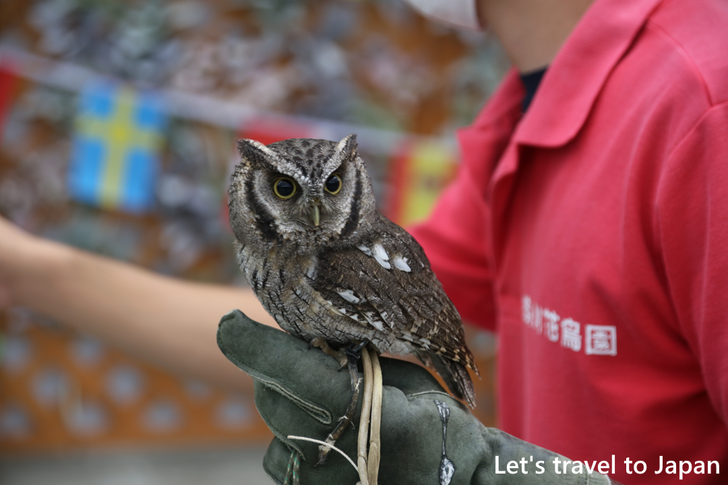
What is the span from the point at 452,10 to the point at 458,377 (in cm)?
76

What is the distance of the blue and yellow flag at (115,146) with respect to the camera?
6.98 feet

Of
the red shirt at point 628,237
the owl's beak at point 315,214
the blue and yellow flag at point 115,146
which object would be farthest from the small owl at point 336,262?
the blue and yellow flag at point 115,146

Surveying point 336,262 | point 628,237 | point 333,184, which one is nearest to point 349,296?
point 336,262

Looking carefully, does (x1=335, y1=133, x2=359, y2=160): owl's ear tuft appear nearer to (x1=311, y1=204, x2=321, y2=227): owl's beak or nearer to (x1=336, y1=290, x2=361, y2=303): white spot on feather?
(x1=311, y1=204, x2=321, y2=227): owl's beak

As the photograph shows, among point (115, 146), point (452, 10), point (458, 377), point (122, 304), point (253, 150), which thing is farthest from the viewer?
point (115, 146)

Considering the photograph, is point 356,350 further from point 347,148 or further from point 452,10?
point 452,10

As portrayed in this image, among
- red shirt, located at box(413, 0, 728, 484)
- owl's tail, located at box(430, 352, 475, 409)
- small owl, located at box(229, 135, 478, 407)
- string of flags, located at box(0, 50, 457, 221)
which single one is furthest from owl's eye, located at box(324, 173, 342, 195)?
string of flags, located at box(0, 50, 457, 221)

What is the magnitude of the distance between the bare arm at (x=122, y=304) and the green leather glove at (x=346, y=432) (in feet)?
1.89

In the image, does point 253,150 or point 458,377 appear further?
point 458,377

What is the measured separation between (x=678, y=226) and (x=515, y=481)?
45 cm

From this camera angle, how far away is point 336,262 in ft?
2.32

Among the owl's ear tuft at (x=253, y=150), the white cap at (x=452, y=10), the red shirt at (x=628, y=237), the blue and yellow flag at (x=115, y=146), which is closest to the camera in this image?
the owl's ear tuft at (x=253, y=150)

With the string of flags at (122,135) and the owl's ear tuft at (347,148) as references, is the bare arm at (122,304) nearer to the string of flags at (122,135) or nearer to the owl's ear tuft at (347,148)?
the owl's ear tuft at (347,148)

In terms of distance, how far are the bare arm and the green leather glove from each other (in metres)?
0.58
